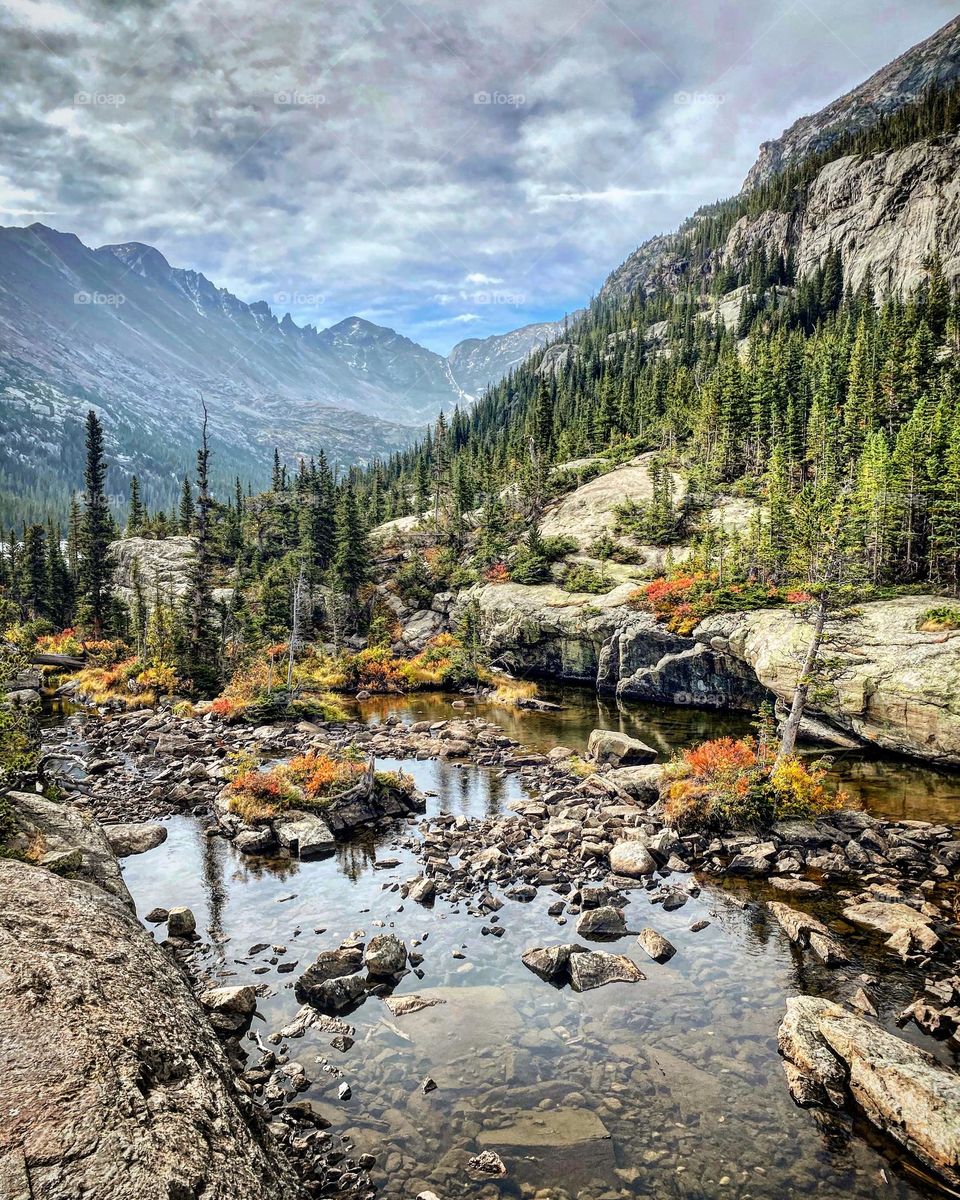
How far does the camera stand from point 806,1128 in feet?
33.2

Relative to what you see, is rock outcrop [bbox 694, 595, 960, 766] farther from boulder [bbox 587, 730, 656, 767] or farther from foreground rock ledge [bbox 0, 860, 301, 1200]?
foreground rock ledge [bbox 0, 860, 301, 1200]

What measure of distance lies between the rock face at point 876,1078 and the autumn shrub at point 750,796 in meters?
9.80

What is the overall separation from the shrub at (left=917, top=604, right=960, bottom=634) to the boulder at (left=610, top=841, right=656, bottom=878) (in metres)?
26.0

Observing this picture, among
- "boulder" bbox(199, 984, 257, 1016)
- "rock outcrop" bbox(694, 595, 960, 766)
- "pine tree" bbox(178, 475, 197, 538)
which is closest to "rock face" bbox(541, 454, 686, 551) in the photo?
"rock outcrop" bbox(694, 595, 960, 766)

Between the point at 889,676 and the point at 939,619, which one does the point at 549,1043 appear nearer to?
the point at 889,676

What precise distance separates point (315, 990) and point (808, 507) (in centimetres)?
2404

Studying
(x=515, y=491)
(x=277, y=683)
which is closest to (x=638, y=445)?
(x=515, y=491)

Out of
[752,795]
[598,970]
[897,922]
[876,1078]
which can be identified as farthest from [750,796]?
[876,1078]

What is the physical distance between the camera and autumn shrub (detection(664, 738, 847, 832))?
875 inches

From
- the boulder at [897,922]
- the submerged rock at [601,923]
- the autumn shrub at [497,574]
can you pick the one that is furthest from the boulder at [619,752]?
the autumn shrub at [497,574]

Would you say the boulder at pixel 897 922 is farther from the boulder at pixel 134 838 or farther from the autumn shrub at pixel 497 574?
the autumn shrub at pixel 497 574

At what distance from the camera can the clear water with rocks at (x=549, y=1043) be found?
9.45 metres

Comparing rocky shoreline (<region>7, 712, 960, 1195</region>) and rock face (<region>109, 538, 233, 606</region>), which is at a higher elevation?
rock face (<region>109, 538, 233, 606</region>)

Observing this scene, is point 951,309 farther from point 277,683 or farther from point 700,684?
point 277,683
